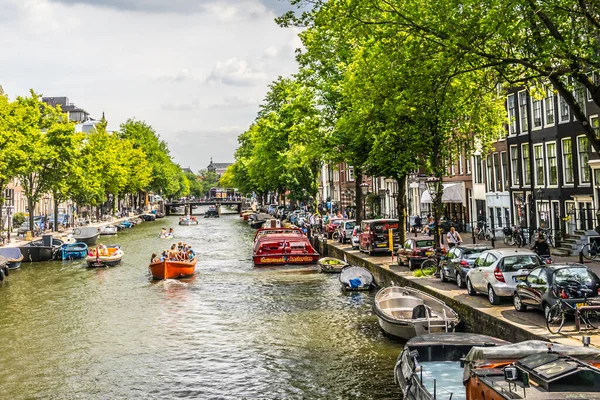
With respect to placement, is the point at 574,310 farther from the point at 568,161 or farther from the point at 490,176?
the point at 490,176

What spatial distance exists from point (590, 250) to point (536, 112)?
1308 centimetres

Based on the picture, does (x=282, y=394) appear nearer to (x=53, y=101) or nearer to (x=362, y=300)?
(x=362, y=300)

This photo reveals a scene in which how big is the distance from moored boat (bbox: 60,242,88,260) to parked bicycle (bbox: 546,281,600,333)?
4355 cm

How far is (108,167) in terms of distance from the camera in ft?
314

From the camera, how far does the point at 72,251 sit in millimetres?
53156

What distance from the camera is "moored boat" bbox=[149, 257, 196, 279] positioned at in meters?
38.3

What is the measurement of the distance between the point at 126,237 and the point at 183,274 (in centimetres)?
3960

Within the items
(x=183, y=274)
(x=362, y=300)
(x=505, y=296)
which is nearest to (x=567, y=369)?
(x=505, y=296)

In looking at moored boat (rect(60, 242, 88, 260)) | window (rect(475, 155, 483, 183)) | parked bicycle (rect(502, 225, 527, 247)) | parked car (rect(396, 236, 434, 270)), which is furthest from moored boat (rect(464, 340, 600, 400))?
moored boat (rect(60, 242, 88, 260))

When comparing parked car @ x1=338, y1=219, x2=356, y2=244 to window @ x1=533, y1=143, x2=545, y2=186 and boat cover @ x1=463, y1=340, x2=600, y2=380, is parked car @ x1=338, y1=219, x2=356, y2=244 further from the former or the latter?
boat cover @ x1=463, y1=340, x2=600, y2=380

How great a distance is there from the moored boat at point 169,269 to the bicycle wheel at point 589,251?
70.9 ft

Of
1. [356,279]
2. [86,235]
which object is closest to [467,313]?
[356,279]

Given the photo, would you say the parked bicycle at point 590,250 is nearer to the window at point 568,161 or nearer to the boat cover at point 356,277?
the window at point 568,161

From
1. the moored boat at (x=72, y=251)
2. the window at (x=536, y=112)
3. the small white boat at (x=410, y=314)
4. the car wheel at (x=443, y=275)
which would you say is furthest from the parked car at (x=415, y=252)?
the moored boat at (x=72, y=251)
